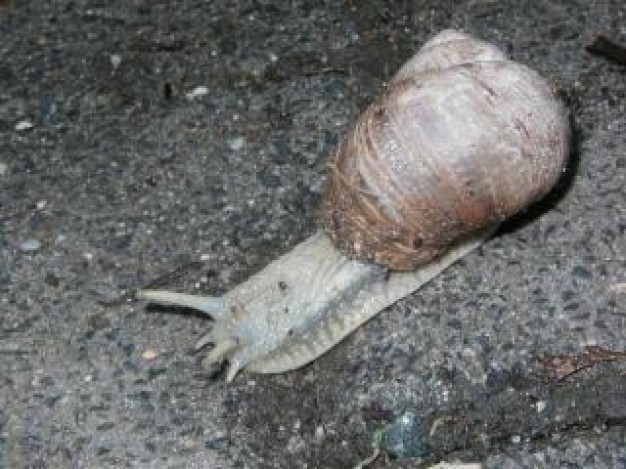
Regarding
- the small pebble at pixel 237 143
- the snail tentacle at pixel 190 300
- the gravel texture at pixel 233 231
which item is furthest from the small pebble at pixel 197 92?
the snail tentacle at pixel 190 300

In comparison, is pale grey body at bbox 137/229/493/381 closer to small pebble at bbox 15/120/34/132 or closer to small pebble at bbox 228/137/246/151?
small pebble at bbox 228/137/246/151

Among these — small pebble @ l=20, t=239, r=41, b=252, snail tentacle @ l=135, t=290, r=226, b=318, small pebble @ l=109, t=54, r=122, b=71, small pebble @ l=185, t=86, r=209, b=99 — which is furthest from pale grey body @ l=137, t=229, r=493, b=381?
small pebble @ l=109, t=54, r=122, b=71

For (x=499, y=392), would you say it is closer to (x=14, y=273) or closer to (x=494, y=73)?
(x=494, y=73)

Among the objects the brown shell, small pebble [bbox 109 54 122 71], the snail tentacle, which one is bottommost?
the snail tentacle

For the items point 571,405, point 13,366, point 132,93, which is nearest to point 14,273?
point 13,366

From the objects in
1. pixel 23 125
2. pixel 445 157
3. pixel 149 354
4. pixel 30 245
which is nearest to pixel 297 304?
pixel 149 354

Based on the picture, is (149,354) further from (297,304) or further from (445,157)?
(445,157)

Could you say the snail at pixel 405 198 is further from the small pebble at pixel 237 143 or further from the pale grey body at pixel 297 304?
the small pebble at pixel 237 143
